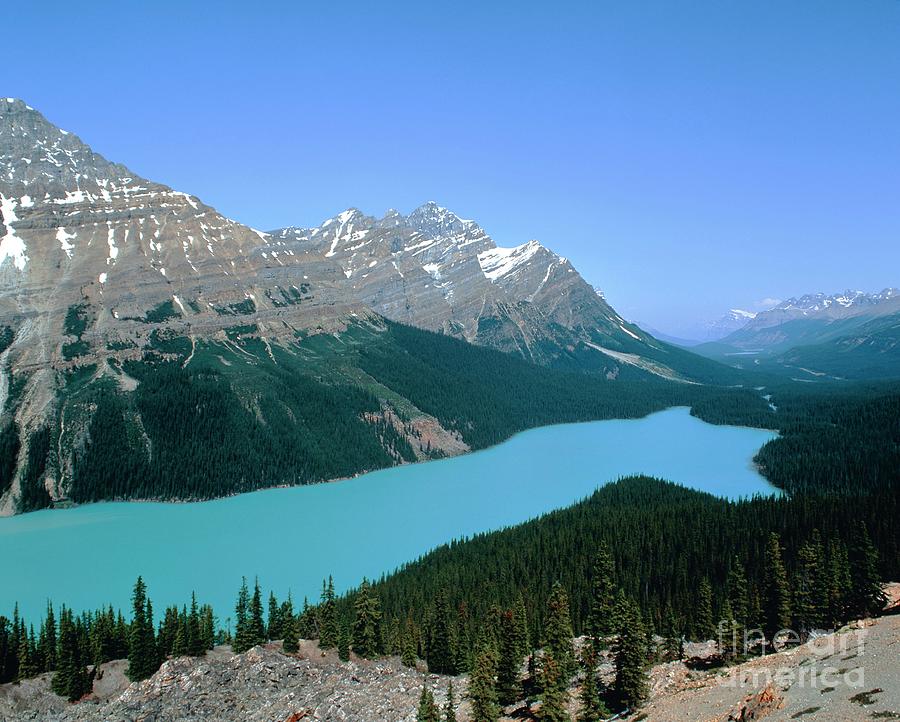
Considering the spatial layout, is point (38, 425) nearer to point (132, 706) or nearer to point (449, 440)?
point (449, 440)

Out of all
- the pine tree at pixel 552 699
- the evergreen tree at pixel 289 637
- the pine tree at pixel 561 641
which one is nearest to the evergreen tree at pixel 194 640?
the evergreen tree at pixel 289 637

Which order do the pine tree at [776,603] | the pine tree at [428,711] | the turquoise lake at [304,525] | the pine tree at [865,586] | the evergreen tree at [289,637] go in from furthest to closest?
1. the turquoise lake at [304,525]
2. the evergreen tree at [289,637]
3. the pine tree at [776,603]
4. the pine tree at [865,586]
5. the pine tree at [428,711]

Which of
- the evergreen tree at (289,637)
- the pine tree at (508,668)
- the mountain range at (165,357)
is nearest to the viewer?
the pine tree at (508,668)

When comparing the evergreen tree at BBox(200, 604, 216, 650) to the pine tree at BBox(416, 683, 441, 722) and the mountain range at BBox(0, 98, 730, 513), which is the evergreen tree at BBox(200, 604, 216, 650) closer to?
the pine tree at BBox(416, 683, 441, 722)

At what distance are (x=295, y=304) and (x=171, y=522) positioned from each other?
310 ft

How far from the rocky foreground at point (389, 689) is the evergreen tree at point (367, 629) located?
55.0 inches

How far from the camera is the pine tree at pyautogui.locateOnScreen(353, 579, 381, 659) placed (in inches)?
1876

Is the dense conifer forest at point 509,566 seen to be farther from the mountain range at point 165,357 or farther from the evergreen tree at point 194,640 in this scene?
the mountain range at point 165,357

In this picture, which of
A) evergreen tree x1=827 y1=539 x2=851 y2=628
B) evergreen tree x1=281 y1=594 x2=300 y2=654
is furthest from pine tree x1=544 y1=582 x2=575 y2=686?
evergreen tree x1=281 y1=594 x2=300 y2=654

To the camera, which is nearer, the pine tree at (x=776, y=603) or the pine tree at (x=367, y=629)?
the pine tree at (x=776, y=603)

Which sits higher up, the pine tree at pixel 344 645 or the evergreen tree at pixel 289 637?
the evergreen tree at pixel 289 637

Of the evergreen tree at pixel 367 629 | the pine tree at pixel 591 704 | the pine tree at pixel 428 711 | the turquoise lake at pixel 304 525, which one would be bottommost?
the pine tree at pixel 591 704

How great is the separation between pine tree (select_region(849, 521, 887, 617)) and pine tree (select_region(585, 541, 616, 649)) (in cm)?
1408

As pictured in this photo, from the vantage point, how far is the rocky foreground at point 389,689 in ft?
89.4
